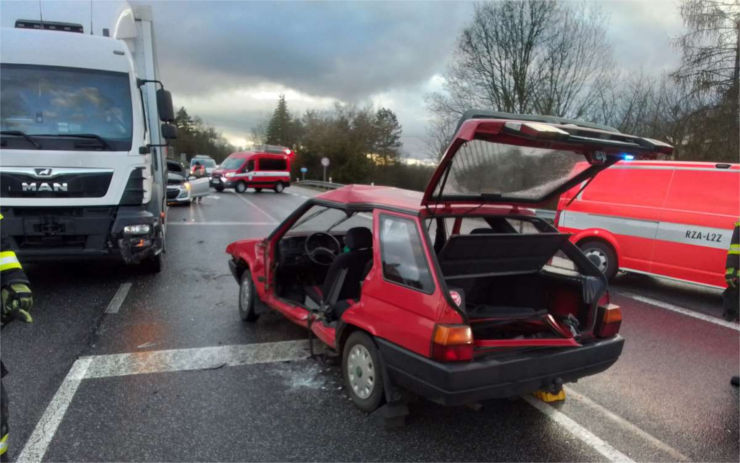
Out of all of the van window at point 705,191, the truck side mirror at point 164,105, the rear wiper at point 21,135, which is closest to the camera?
the rear wiper at point 21,135

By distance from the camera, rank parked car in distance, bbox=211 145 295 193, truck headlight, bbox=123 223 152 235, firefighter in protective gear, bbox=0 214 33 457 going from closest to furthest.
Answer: firefighter in protective gear, bbox=0 214 33 457, truck headlight, bbox=123 223 152 235, parked car in distance, bbox=211 145 295 193

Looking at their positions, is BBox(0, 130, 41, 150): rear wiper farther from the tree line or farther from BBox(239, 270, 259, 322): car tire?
the tree line

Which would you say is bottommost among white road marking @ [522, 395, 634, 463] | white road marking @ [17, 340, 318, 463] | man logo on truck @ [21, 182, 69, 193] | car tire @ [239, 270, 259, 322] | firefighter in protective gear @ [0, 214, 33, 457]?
white road marking @ [17, 340, 318, 463]

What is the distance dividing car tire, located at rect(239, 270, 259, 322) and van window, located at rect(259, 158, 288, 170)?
2541cm

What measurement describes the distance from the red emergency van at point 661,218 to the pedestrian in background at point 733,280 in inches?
80.7

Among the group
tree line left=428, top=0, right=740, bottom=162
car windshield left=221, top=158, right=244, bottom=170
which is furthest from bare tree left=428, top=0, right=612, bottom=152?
car windshield left=221, top=158, right=244, bottom=170

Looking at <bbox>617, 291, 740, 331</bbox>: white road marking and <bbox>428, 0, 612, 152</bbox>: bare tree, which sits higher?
<bbox>428, 0, 612, 152</bbox>: bare tree

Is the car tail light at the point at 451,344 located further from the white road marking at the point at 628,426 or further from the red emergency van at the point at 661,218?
the red emergency van at the point at 661,218

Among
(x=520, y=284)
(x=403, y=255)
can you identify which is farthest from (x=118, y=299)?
(x=520, y=284)

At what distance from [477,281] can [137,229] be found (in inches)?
164

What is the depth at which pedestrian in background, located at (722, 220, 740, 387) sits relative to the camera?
4023 millimetres

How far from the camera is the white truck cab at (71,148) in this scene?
5.48m

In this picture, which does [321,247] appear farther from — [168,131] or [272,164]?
[272,164]

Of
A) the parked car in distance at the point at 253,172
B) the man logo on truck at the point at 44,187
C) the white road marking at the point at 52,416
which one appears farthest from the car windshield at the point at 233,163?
the white road marking at the point at 52,416
